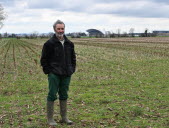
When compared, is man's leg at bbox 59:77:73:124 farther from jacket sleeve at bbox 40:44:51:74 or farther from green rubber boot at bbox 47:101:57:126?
jacket sleeve at bbox 40:44:51:74

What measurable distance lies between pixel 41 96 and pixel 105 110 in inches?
109

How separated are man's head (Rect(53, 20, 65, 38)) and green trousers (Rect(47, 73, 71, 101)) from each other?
901 mm

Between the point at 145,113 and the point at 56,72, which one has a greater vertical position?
the point at 56,72

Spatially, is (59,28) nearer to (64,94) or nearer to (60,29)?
(60,29)

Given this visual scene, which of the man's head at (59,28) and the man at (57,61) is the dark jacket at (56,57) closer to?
the man at (57,61)

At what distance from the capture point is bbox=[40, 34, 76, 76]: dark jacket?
259 inches

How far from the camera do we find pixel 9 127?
6.89m

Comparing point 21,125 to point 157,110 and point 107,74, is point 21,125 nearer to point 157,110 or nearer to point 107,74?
point 157,110

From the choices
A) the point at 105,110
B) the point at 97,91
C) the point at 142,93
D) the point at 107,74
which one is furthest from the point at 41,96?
the point at 107,74

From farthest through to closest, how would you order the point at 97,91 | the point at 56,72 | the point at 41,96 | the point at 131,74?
1. the point at 131,74
2. the point at 97,91
3. the point at 41,96
4. the point at 56,72

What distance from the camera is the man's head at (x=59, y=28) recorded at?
21.3 feet

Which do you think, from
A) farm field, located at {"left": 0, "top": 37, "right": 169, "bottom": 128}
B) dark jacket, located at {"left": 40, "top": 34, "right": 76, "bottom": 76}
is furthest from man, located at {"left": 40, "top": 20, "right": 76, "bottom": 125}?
farm field, located at {"left": 0, "top": 37, "right": 169, "bottom": 128}

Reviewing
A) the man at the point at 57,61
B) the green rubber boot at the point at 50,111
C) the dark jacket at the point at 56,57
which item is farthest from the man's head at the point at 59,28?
the green rubber boot at the point at 50,111

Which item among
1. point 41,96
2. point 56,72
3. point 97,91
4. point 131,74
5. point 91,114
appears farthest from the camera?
point 131,74
